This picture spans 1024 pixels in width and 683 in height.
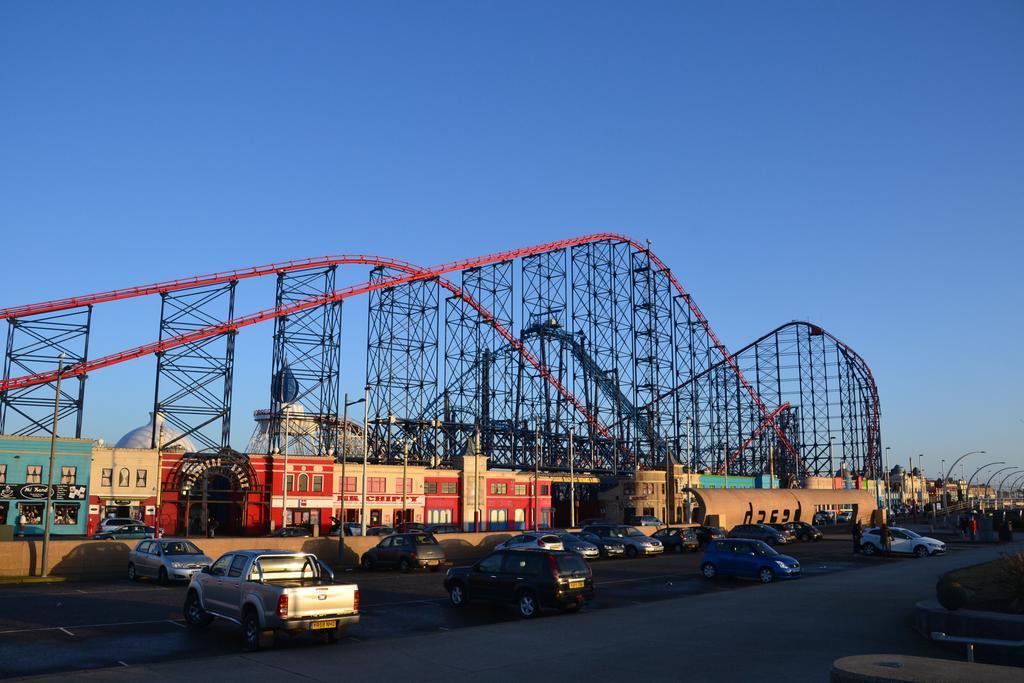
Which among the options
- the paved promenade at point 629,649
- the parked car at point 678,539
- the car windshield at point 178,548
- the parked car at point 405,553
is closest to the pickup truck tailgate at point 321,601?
the paved promenade at point 629,649

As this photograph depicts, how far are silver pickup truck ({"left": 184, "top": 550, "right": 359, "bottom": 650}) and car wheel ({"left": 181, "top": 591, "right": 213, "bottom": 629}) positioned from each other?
0.06 feet

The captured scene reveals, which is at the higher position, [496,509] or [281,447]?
[281,447]

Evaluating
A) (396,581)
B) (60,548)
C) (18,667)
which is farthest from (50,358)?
(18,667)

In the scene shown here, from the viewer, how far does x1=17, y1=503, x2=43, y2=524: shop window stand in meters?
45.8

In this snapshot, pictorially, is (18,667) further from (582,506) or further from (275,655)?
(582,506)

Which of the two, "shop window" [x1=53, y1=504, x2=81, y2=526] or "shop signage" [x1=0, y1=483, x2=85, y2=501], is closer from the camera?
"shop signage" [x1=0, y1=483, x2=85, y2=501]

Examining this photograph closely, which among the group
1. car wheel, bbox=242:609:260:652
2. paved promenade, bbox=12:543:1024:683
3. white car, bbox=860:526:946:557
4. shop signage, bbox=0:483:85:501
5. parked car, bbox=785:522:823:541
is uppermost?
shop signage, bbox=0:483:85:501

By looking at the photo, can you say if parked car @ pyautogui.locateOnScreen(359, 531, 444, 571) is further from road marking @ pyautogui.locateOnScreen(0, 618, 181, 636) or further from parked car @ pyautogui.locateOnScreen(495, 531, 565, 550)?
road marking @ pyautogui.locateOnScreen(0, 618, 181, 636)

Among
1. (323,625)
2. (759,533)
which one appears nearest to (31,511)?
(759,533)

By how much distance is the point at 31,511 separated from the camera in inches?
1821

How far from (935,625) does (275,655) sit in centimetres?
1089

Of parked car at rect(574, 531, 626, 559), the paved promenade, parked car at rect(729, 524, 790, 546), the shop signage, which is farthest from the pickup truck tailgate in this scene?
the shop signage

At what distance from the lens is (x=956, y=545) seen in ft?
143

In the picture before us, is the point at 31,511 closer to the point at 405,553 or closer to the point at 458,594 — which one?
the point at 405,553
